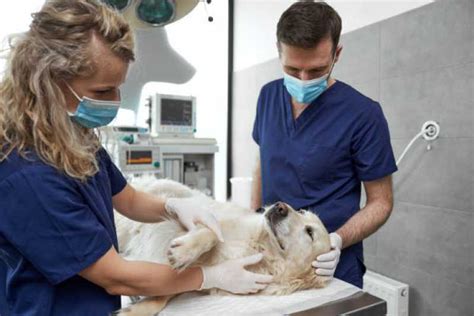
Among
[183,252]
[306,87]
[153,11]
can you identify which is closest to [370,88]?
[306,87]

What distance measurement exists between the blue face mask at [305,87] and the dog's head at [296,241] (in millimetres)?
427

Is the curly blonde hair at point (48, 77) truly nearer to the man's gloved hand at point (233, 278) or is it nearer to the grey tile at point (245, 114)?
the man's gloved hand at point (233, 278)

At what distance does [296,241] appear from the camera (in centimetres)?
112

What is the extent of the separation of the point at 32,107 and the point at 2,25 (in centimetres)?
242

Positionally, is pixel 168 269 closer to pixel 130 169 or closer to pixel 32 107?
pixel 32 107

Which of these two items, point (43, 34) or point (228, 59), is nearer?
point (43, 34)

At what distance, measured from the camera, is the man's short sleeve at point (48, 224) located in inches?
27.2

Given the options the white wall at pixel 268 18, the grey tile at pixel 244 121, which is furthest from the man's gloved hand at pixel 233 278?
the grey tile at pixel 244 121

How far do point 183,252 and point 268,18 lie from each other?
2.68 metres

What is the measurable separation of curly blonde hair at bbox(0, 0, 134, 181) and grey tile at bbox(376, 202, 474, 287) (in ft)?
5.66

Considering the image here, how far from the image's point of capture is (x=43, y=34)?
29.8 inches

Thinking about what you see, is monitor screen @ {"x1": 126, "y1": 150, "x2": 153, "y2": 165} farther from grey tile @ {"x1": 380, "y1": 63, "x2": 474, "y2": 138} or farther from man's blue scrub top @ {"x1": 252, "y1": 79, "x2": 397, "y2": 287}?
grey tile @ {"x1": 380, "y1": 63, "x2": 474, "y2": 138}

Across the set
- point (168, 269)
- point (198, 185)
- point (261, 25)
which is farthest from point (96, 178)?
point (261, 25)

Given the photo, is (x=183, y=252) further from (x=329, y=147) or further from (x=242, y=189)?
(x=242, y=189)
